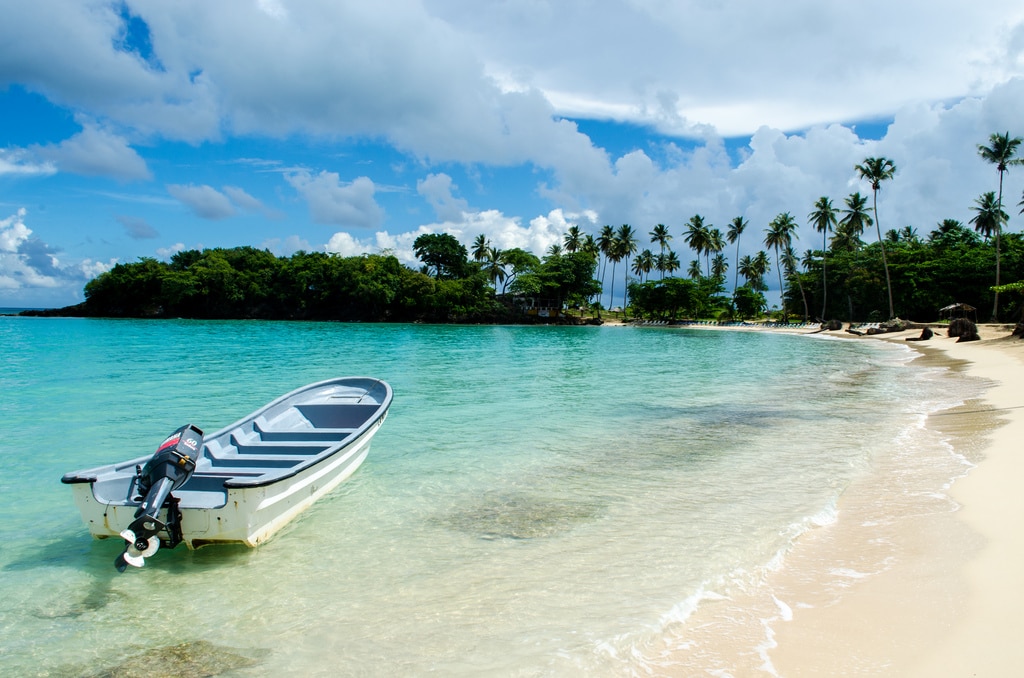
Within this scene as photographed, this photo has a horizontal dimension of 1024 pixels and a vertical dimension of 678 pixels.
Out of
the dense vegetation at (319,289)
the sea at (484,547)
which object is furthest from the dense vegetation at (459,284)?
the sea at (484,547)

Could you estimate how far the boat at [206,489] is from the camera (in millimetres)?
5621

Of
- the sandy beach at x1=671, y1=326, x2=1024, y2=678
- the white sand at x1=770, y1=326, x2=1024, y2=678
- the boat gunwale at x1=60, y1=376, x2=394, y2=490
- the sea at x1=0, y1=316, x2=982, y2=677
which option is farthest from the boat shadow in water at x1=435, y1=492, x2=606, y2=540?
the white sand at x1=770, y1=326, x2=1024, y2=678

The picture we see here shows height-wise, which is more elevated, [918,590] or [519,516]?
[918,590]

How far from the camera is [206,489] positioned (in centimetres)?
697

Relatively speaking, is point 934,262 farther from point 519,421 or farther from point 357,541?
point 357,541

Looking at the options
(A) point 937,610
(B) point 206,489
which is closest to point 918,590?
(A) point 937,610

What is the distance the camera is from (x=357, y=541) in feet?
22.4

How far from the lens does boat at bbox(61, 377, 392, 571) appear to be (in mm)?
5621

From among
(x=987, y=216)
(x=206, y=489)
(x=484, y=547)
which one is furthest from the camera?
(x=987, y=216)

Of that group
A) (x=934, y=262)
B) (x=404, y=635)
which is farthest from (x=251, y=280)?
(x=404, y=635)

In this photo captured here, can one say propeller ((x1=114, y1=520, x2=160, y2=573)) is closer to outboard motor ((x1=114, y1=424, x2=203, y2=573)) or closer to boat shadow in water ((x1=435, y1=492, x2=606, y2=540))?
Answer: outboard motor ((x1=114, y1=424, x2=203, y2=573))

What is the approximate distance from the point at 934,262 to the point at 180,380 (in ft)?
230

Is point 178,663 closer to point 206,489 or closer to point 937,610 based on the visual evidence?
point 206,489

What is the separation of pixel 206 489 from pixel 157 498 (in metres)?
1.48
